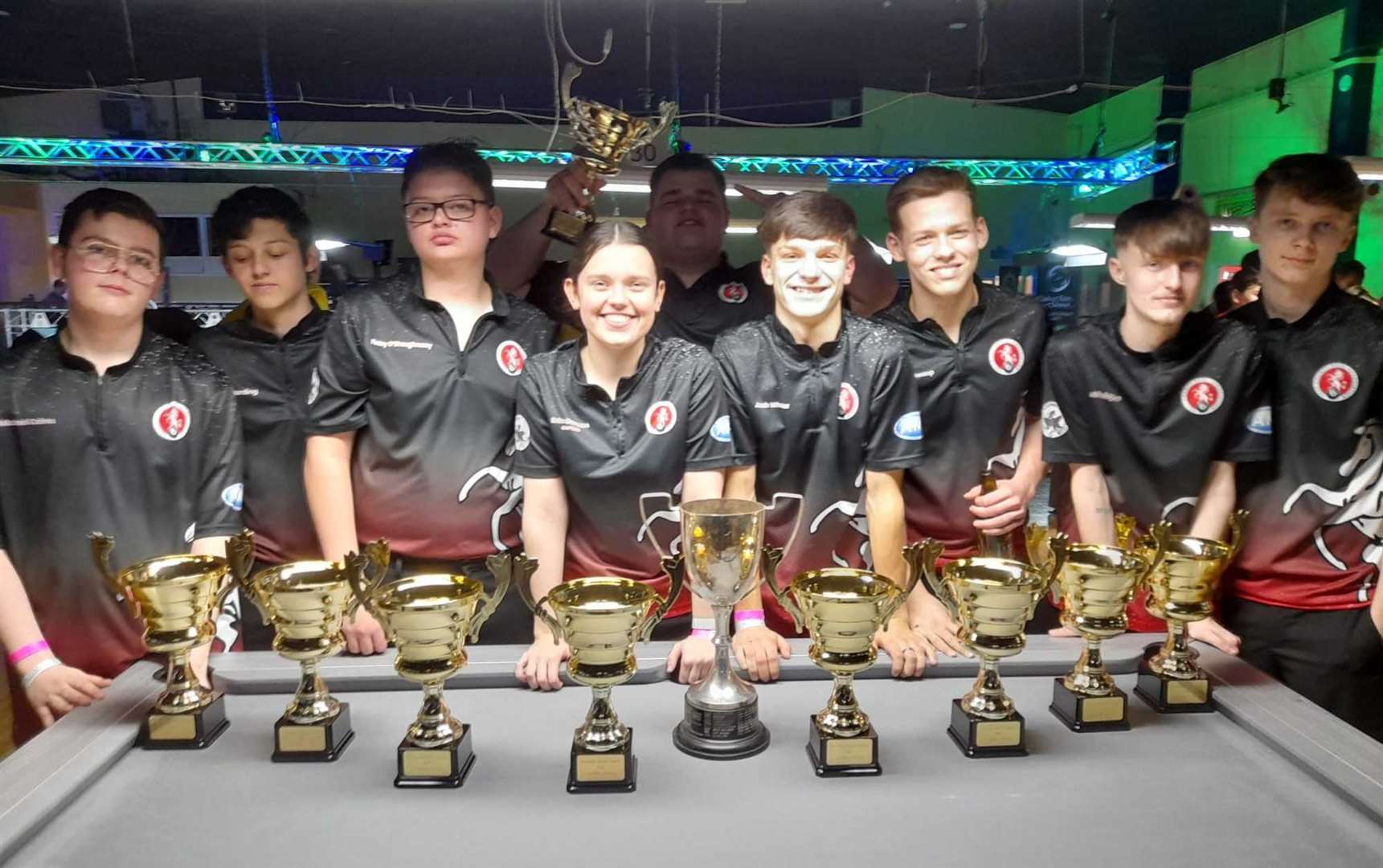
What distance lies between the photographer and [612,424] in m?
2.20

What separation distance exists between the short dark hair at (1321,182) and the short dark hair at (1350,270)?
271cm

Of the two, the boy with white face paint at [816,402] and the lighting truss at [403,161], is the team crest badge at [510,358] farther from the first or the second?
the lighting truss at [403,161]

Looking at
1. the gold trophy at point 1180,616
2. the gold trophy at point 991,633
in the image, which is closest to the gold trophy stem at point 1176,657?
the gold trophy at point 1180,616

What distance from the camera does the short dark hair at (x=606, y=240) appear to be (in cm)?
208

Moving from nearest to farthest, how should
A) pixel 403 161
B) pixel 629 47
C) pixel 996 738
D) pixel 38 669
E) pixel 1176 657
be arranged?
pixel 996 738 → pixel 1176 657 → pixel 38 669 → pixel 629 47 → pixel 403 161

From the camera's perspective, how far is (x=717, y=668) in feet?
5.31

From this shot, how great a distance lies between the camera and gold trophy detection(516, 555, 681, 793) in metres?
1.43

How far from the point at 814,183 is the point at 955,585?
4.30 meters

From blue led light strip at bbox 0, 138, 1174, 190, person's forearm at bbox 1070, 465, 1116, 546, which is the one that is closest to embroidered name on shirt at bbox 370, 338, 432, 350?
person's forearm at bbox 1070, 465, 1116, 546

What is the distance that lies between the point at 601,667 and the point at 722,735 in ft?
0.86

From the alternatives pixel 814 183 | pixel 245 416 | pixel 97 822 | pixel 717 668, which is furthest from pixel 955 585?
pixel 814 183

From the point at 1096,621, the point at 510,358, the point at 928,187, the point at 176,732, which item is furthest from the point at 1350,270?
the point at 176,732

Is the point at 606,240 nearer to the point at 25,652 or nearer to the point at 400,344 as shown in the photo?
the point at 400,344

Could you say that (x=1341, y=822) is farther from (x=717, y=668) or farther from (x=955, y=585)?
(x=717, y=668)
